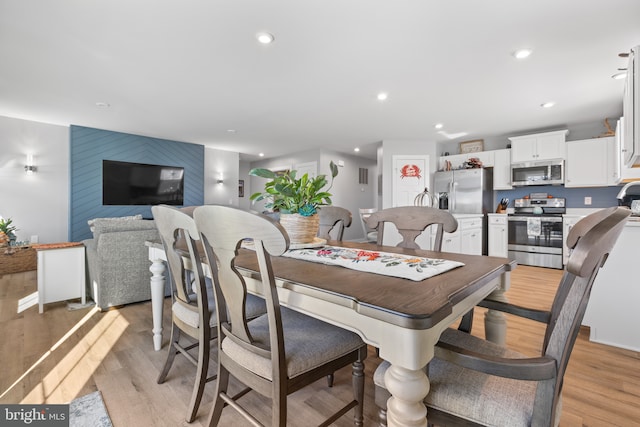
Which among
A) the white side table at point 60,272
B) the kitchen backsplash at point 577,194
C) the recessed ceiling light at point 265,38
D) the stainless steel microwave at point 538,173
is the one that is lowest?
the white side table at point 60,272

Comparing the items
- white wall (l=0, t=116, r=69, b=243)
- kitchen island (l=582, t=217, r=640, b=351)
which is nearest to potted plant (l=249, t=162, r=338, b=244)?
kitchen island (l=582, t=217, r=640, b=351)

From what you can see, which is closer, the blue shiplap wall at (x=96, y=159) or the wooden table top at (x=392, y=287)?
the wooden table top at (x=392, y=287)

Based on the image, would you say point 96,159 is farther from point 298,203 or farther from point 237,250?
point 237,250

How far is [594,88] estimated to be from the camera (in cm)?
329

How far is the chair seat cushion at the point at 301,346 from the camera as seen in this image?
0.97 metres

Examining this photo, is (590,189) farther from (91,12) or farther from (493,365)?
(91,12)

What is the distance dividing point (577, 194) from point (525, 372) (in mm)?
5669

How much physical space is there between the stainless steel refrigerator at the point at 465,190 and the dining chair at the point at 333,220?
399 centimetres

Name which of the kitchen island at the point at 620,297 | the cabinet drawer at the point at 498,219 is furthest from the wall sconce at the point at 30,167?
the cabinet drawer at the point at 498,219

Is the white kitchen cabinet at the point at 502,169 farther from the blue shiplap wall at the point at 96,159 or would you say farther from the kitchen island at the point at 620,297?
the blue shiplap wall at the point at 96,159

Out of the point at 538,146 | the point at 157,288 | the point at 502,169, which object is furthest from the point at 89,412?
the point at 538,146

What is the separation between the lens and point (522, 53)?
2553 mm

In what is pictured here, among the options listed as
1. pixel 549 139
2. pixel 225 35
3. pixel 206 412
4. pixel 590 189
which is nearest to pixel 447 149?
pixel 549 139

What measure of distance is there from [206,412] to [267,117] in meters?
3.93
